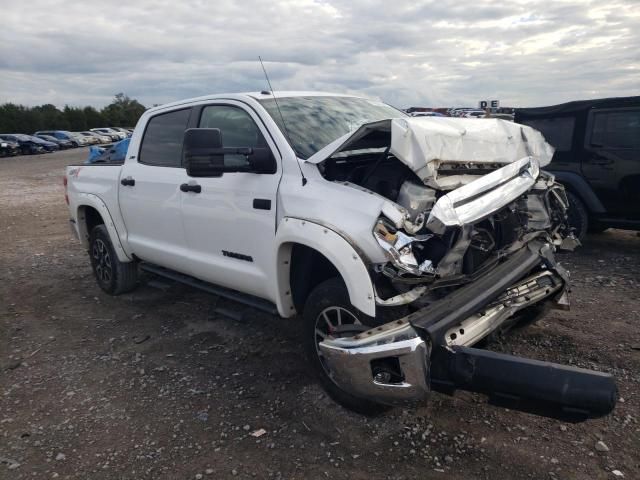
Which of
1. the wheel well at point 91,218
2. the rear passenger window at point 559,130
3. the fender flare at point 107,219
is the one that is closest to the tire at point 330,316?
the fender flare at point 107,219

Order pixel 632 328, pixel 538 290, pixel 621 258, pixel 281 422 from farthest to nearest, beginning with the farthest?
pixel 621 258, pixel 632 328, pixel 538 290, pixel 281 422

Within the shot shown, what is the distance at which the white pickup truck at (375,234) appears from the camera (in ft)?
8.75

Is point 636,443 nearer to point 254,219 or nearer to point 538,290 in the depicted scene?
point 538,290

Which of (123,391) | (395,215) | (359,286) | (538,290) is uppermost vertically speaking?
(395,215)

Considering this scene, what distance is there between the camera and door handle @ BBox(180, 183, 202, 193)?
4148mm

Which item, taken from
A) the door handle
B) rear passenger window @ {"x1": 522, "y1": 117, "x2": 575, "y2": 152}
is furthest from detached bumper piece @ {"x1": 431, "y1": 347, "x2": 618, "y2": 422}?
rear passenger window @ {"x1": 522, "y1": 117, "x2": 575, "y2": 152}

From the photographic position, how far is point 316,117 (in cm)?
400

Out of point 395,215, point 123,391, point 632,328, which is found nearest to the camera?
point 395,215

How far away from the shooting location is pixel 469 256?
126 inches

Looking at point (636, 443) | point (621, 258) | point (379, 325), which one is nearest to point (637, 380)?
point (636, 443)

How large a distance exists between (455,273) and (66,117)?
214 feet

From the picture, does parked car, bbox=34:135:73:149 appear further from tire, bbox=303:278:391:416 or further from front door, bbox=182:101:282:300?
tire, bbox=303:278:391:416

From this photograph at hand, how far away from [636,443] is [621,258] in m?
4.25

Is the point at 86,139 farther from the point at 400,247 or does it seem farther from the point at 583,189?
the point at 400,247
